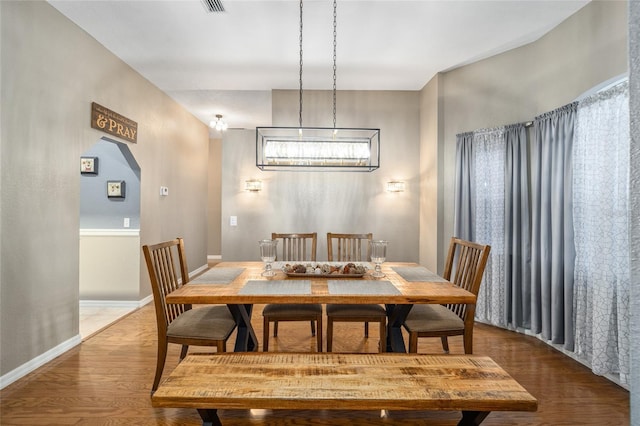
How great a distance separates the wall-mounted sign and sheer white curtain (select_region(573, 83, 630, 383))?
4.29 meters

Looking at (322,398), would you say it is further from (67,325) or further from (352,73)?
(352,73)

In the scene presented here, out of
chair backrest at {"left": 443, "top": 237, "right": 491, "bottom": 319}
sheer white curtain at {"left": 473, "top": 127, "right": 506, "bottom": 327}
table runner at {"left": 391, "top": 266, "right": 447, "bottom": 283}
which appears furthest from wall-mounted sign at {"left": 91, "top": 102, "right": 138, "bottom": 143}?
sheer white curtain at {"left": 473, "top": 127, "right": 506, "bottom": 327}

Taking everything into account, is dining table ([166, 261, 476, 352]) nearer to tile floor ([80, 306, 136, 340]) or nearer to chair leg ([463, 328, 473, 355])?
chair leg ([463, 328, 473, 355])

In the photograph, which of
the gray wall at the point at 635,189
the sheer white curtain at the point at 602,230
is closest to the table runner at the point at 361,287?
the gray wall at the point at 635,189

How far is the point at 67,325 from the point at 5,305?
0.72m

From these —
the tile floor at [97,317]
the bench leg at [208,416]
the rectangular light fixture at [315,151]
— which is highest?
the rectangular light fixture at [315,151]

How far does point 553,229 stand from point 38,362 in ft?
14.2

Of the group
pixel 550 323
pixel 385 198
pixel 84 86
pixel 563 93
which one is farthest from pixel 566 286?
pixel 84 86

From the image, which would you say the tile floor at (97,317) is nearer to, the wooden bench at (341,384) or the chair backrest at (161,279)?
the chair backrest at (161,279)

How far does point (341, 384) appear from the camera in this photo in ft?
4.81

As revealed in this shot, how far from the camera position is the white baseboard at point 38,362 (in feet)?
8.06

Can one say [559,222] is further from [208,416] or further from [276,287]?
[208,416]

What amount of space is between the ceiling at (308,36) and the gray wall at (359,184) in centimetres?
24

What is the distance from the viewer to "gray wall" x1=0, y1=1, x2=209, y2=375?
8.11 ft
